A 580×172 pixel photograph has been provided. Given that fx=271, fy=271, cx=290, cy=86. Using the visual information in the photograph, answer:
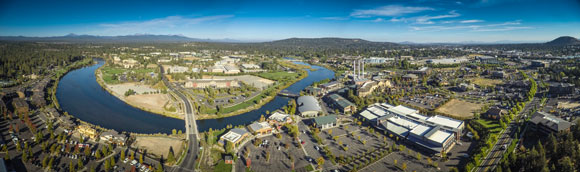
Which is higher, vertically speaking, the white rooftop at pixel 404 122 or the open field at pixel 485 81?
the open field at pixel 485 81

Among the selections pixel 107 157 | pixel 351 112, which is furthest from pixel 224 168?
pixel 351 112

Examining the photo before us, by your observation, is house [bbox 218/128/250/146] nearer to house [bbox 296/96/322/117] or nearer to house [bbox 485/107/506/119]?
house [bbox 296/96/322/117]

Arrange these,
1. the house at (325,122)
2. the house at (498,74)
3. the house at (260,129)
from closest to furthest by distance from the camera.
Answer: the house at (260,129)
the house at (325,122)
the house at (498,74)

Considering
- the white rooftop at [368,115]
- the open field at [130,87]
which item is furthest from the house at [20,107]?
the white rooftop at [368,115]

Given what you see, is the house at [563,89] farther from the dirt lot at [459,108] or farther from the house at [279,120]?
the house at [279,120]

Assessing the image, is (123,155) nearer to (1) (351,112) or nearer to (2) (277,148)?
(2) (277,148)

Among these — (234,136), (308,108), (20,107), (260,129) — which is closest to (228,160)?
(234,136)
